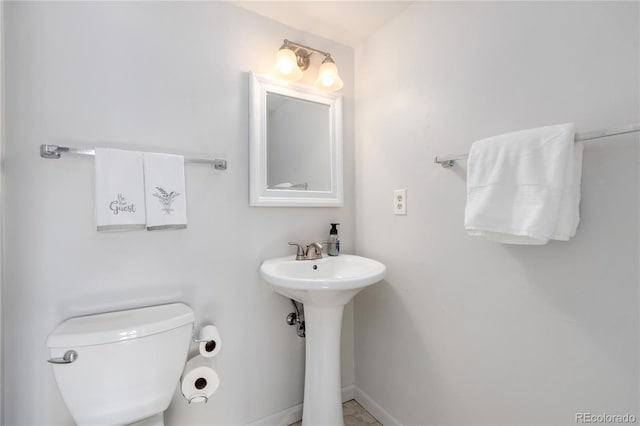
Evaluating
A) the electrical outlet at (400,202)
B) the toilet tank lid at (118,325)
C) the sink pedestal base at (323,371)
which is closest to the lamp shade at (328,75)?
the electrical outlet at (400,202)

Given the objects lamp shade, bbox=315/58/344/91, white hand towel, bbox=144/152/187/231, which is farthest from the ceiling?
white hand towel, bbox=144/152/187/231

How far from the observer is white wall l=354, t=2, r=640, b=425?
78cm

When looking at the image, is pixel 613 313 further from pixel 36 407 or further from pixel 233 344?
pixel 36 407

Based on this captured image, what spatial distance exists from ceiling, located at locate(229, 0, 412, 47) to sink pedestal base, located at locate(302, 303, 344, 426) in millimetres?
1432

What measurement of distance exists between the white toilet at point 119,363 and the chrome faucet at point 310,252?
56 cm

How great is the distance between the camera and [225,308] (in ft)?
4.34

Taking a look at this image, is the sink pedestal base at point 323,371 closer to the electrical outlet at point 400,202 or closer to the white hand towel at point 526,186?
the electrical outlet at point 400,202

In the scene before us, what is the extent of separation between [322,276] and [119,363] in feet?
2.82

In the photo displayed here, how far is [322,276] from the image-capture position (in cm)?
142

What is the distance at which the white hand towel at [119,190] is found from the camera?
103 cm

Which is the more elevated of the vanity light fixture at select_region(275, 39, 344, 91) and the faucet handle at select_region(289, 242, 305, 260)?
the vanity light fixture at select_region(275, 39, 344, 91)

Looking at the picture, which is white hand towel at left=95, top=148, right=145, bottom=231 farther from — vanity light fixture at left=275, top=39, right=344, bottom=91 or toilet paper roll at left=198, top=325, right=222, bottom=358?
vanity light fixture at left=275, top=39, right=344, bottom=91

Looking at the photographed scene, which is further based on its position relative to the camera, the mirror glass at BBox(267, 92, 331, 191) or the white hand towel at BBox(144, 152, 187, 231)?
the mirror glass at BBox(267, 92, 331, 191)

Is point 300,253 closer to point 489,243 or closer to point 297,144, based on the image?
point 297,144
